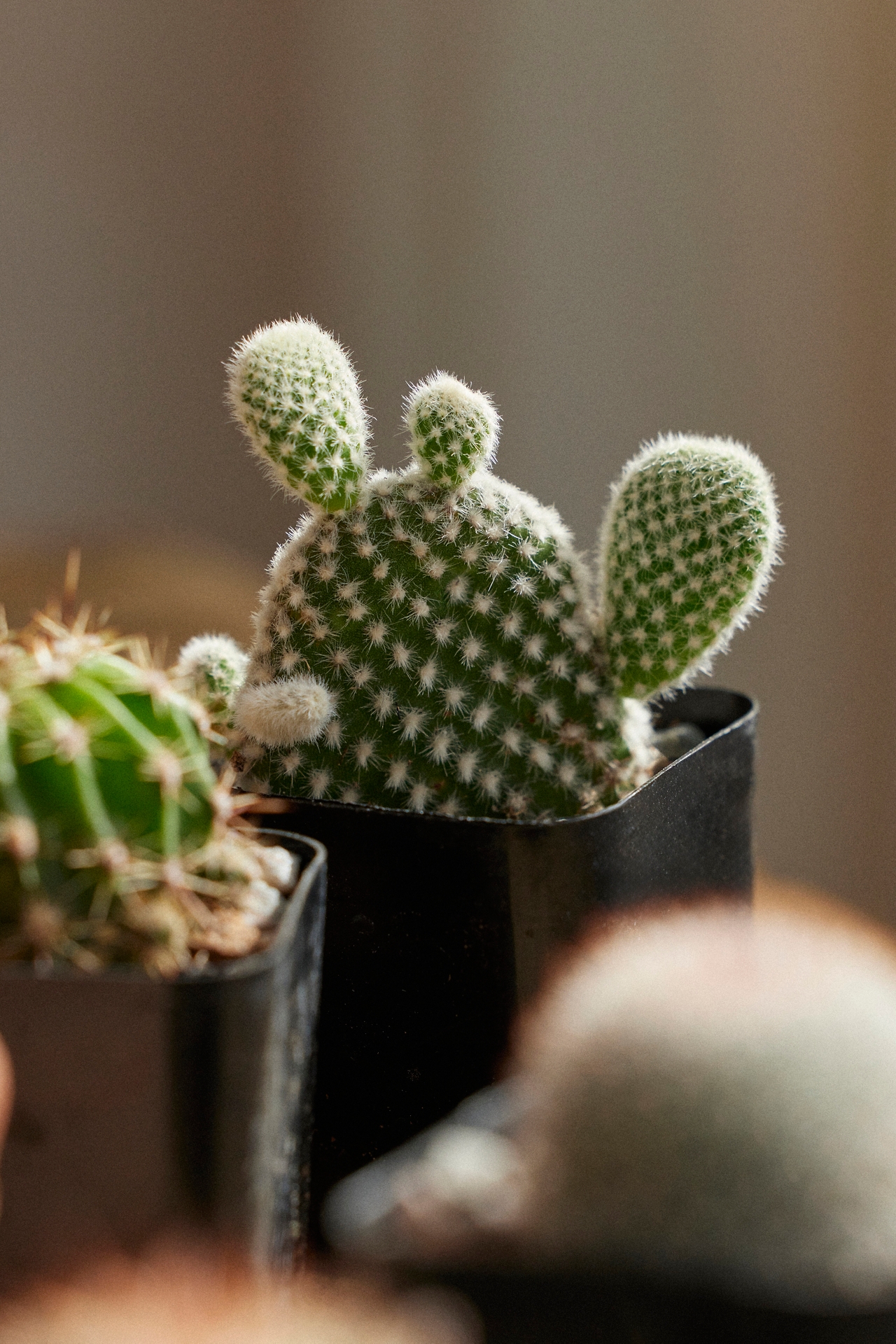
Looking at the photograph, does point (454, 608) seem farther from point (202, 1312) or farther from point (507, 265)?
point (507, 265)

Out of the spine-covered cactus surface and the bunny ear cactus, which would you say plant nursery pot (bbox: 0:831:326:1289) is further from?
the bunny ear cactus

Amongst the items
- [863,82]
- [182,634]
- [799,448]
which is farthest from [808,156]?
[182,634]

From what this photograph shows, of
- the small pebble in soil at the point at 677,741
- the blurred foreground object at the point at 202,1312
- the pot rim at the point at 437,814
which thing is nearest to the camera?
the blurred foreground object at the point at 202,1312

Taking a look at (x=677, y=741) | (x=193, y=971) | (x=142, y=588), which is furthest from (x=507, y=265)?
(x=193, y=971)

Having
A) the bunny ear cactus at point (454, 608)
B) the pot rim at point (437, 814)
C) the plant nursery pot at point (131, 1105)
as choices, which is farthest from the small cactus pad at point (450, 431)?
the plant nursery pot at point (131, 1105)

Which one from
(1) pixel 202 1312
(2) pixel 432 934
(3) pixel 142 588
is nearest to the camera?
(1) pixel 202 1312

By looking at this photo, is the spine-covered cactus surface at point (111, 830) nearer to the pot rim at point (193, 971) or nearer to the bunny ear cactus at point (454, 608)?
the pot rim at point (193, 971)

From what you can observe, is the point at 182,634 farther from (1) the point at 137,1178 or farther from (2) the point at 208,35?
(1) the point at 137,1178
